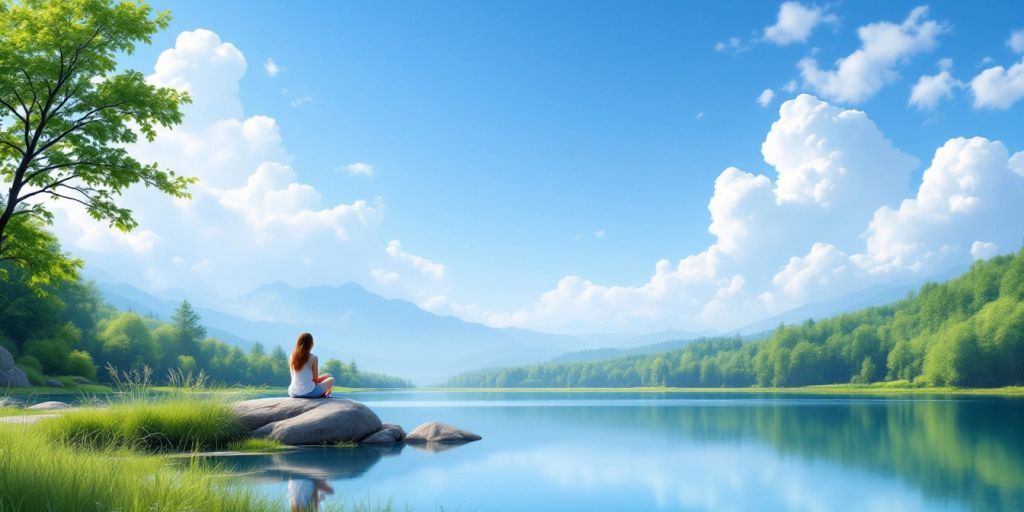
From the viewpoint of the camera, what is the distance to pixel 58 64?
53.2ft

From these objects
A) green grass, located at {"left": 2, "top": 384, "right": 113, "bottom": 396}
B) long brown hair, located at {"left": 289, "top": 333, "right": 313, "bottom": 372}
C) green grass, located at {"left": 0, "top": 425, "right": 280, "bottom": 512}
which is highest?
long brown hair, located at {"left": 289, "top": 333, "right": 313, "bottom": 372}

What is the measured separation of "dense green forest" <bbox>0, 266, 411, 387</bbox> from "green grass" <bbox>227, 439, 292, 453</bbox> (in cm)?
2374

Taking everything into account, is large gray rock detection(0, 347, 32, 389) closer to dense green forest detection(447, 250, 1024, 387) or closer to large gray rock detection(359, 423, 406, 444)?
large gray rock detection(359, 423, 406, 444)

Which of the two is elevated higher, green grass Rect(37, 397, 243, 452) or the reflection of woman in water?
green grass Rect(37, 397, 243, 452)

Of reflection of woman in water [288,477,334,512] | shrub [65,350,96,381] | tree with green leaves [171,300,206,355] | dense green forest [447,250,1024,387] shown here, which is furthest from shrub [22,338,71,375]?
dense green forest [447,250,1024,387]

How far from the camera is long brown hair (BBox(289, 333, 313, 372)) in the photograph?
723 inches

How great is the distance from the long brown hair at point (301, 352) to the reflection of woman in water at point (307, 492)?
20.9ft

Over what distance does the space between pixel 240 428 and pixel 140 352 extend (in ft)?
269

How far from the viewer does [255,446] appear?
17219 millimetres

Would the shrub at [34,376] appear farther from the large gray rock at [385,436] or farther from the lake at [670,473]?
the large gray rock at [385,436]

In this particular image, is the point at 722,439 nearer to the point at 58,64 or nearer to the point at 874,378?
the point at 58,64

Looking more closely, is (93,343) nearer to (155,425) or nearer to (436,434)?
(436,434)

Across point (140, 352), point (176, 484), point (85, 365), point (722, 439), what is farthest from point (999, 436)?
point (140, 352)

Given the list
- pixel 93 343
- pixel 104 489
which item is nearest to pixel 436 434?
pixel 104 489
